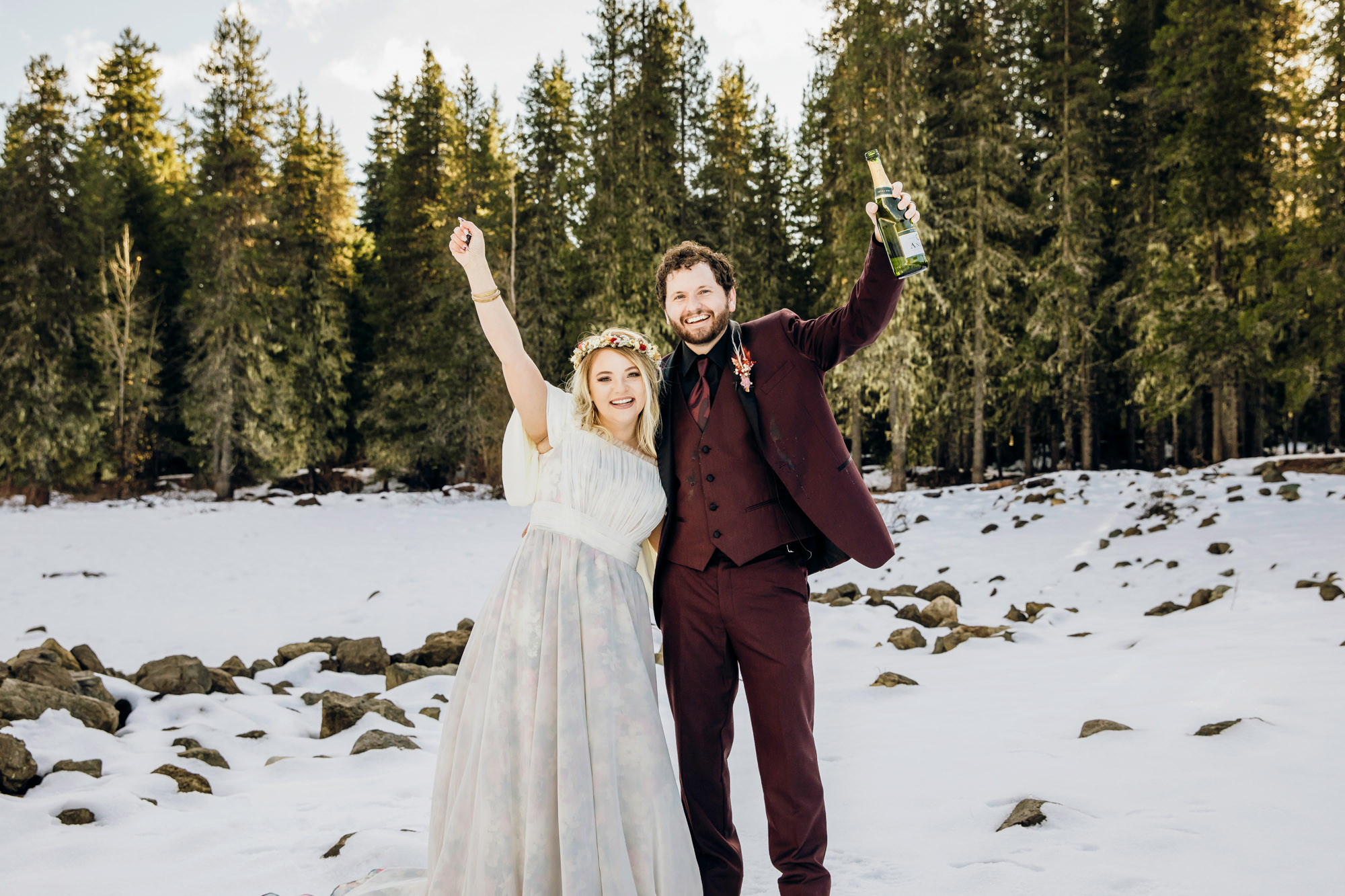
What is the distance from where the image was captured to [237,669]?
292 inches

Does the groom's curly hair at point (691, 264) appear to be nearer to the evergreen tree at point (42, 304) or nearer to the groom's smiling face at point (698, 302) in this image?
the groom's smiling face at point (698, 302)

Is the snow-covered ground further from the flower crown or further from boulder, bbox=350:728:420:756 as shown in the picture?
the flower crown

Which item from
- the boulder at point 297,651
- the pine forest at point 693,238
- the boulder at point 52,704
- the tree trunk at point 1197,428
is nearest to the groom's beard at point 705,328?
the boulder at point 52,704

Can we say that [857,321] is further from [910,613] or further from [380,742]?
[910,613]

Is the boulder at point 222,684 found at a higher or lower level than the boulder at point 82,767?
lower

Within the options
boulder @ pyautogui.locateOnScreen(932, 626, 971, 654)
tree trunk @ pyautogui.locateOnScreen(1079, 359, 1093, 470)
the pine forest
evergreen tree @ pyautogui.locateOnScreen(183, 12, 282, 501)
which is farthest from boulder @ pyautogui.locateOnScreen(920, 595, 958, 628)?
evergreen tree @ pyautogui.locateOnScreen(183, 12, 282, 501)

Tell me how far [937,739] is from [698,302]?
307cm

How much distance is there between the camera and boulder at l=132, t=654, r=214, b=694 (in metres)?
6.20

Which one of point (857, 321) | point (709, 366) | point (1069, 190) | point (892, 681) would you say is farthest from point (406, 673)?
point (1069, 190)

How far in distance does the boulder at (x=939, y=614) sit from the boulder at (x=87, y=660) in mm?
7246

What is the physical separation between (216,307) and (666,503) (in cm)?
2345

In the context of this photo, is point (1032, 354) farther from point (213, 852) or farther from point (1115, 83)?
point (213, 852)

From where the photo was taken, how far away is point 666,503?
10.1 feet

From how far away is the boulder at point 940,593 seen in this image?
367 inches
